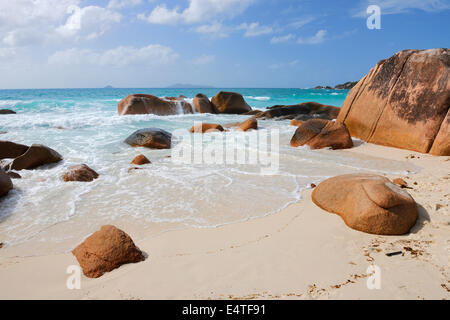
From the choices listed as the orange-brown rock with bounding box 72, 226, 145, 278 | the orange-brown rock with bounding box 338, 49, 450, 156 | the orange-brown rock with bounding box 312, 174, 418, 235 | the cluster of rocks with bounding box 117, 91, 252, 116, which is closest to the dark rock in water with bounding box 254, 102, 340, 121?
the cluster of rocks with bounding box 117, 91, 252, 116

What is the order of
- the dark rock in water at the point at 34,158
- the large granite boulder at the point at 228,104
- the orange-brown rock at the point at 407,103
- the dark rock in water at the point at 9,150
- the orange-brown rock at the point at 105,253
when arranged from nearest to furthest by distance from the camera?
the orange-brown rock at the point at 105,253 → the dark rock in water at the point at 34,158 → the orange-brown rock at the point at 407,103 → the dark rock in water at the point at 9,150 → the large granite boulder at the point at 228,104

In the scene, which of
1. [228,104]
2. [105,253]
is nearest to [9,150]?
Result: [105,253]

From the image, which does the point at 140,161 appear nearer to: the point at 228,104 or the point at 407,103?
the point at 407,103

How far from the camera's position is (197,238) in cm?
322

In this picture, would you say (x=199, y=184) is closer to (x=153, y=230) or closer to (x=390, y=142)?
(x=153, y=230)

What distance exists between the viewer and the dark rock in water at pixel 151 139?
8.02 metres

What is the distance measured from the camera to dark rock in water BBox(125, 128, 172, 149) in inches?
316

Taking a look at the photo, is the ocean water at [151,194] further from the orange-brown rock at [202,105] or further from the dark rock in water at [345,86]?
the dark rock in water at [345,86]

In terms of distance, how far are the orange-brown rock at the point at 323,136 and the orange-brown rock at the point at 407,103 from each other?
0.75 metres

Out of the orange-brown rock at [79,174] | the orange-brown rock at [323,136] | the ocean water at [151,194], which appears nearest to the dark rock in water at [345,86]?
the orange-brown rock at [323,136]

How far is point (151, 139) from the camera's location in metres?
8.07

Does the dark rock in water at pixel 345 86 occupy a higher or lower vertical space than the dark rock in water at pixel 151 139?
higher

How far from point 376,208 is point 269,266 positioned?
1.43m
